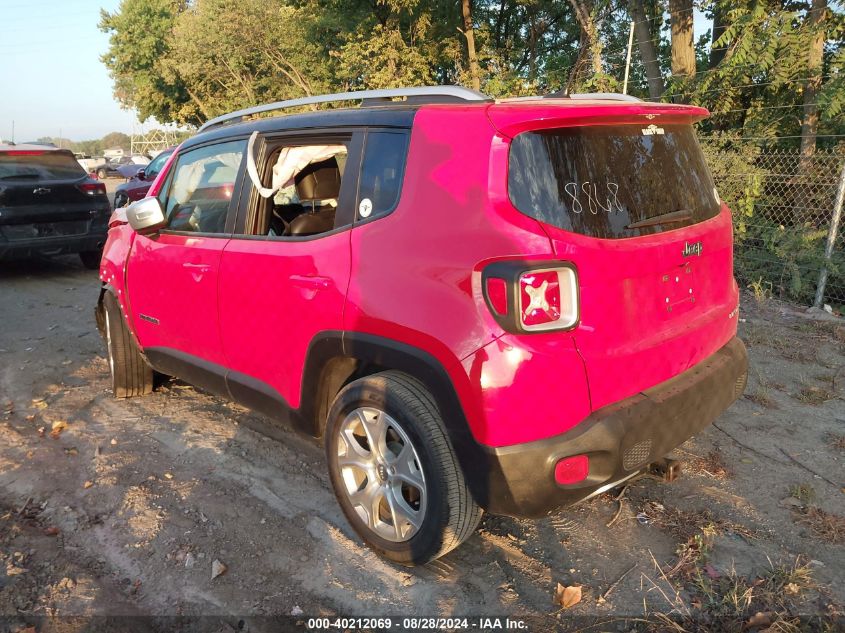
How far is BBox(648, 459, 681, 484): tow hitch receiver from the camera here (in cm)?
319

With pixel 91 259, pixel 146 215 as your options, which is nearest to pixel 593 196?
pixel 146 215

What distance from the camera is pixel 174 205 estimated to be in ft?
13.3

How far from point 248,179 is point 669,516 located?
105 inches

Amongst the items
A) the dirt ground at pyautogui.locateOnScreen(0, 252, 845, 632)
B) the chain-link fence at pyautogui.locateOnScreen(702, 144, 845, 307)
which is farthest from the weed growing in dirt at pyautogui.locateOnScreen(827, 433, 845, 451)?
the chain-link fence at pyautogui.locateOnScreen(702, 144, 845, 307)

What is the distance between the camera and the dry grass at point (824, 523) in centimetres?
288

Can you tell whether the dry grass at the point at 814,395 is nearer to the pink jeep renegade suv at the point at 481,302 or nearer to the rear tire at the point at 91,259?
the pink jeep renegade suv at the point at 481,302

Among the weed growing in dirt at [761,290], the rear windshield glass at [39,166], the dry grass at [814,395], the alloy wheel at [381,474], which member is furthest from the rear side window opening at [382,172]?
the rear windshield glass at [39,166]

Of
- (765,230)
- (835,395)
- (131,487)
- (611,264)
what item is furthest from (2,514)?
(765,230)

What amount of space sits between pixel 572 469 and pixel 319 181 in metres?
2.42

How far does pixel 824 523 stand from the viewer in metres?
2.97

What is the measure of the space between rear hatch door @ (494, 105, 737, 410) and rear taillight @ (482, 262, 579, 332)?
0.18 ft

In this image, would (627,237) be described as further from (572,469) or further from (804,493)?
(804,493)

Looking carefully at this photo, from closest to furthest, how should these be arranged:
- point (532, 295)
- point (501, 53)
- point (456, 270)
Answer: point (532, 295) → point (456, 270) → point (501, 53)

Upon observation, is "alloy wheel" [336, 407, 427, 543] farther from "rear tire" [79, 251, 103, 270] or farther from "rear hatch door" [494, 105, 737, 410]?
"rear tire" [79, 251, 103, 270]
